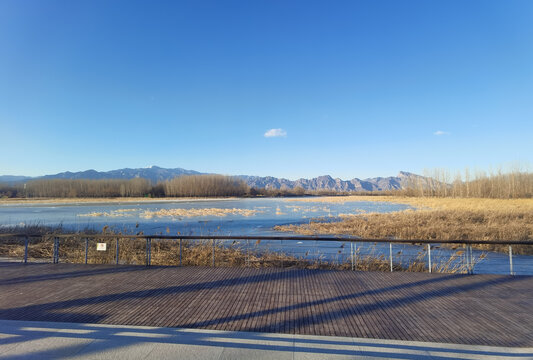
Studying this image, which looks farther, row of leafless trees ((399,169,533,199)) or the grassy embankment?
row of leafless trees ((399,169,533,199))

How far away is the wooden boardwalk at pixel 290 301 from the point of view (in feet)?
12.9

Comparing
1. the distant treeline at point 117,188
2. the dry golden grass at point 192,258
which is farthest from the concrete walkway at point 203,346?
the distant treeline at point 117,188

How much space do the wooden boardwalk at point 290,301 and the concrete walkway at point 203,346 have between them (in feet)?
0.71

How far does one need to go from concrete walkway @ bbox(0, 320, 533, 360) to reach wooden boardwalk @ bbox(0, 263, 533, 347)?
22 centimetres

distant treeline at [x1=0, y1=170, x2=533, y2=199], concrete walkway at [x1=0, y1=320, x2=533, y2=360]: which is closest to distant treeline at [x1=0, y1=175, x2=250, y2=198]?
distant treeline at [x1=0, y1=170, x2=533, y2=199]

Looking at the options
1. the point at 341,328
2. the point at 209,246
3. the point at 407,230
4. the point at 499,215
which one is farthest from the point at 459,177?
the point at 341,328

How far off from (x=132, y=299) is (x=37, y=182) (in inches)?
4423

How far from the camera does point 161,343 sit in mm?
3432

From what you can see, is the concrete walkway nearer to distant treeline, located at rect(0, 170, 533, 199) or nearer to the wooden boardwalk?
the wooden boardwalk

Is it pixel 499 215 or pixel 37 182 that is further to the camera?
pixel 37 182

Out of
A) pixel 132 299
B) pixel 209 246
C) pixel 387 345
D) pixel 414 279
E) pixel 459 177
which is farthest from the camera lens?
pixel 459 177

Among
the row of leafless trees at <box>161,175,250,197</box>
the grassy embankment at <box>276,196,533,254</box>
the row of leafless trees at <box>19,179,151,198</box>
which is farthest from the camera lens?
the row of leafless trees at <box>161,175,250,197</box>

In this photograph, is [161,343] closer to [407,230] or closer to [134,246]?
[134,246]

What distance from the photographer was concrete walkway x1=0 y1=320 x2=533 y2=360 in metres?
3.20
